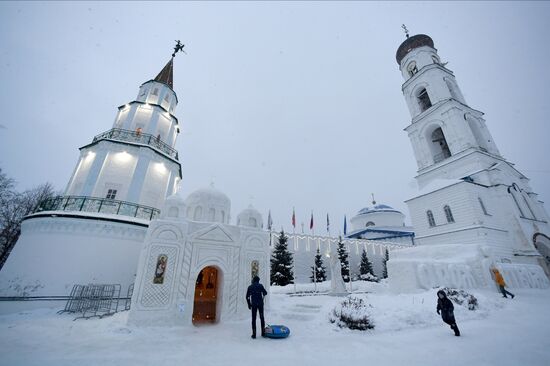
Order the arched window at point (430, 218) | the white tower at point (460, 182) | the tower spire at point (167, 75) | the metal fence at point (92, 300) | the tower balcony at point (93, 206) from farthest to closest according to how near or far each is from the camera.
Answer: the tower spire at point (167, 75), the arched window at point (430, 218), the white tower at point (460, 182), the tower balcony at point (93, 206), the metal fence at point (92, 300)

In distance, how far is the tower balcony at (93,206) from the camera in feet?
47.5

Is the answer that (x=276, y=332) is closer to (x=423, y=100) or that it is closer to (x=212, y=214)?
(x=212, y=214)

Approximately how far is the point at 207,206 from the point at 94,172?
378 inches

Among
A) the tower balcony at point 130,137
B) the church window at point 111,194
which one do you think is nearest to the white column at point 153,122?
the tower balcony at point 130,137

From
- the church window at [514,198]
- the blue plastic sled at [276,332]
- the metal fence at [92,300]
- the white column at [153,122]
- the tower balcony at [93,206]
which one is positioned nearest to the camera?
the blue plastic sled at [276,332]

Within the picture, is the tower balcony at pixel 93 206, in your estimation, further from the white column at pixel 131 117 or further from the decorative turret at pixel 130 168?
the white column at pixel 131 117

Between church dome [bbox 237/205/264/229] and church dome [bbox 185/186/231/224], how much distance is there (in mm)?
864

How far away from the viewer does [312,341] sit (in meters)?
6.68

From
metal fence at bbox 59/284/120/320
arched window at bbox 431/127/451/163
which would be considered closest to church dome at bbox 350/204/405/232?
arched window at bbox 431/127/451/163

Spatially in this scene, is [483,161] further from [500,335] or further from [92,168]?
[92,168]

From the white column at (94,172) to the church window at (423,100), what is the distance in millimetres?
33559

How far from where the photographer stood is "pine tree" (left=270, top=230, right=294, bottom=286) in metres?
27.1

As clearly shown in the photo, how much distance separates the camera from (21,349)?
5902 millimetres

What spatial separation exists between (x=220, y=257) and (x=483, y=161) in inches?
997
